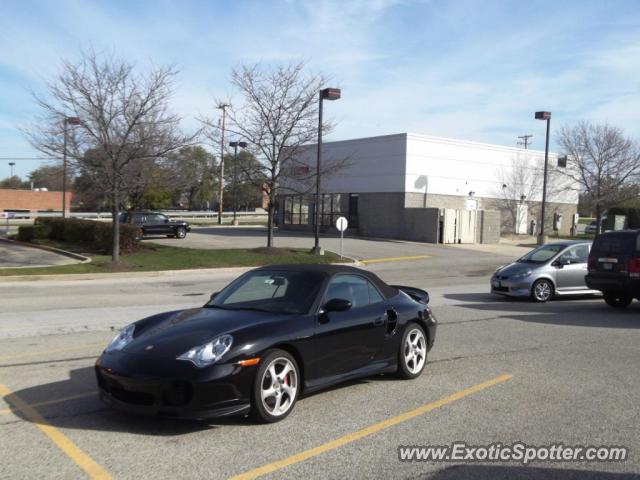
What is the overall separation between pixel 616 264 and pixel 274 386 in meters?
10.3

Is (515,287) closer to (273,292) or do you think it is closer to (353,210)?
(273,292)

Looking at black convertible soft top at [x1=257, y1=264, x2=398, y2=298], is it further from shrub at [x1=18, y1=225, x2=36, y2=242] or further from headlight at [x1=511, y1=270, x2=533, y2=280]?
shrub at [x1=18, y1=225, x2=36, y2=242]

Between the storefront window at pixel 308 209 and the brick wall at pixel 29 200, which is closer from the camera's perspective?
the storefront window at pixel 308 209

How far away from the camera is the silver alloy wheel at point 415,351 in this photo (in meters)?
7.09

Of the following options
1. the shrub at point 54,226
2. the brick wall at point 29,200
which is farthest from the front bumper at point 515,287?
the brick wall at point 29,200

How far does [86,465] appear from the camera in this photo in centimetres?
448

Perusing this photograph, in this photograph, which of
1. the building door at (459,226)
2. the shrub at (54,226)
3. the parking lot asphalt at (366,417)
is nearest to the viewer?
the parking lot asphalt at (366,417)

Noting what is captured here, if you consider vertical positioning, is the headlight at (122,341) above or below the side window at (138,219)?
below

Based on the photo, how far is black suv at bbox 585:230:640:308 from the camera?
1317 centimetres

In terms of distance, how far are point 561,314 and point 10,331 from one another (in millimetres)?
10274

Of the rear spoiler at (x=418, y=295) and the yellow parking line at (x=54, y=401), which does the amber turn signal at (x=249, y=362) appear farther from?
the rear spoiler at (x=418, y=295)

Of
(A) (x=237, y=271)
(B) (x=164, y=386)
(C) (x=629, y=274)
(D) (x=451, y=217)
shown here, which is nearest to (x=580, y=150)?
(D) (x=451, y=217)

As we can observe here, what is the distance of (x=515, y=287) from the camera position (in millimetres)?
15320

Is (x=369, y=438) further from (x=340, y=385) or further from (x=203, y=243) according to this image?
(x=203, y=243)
